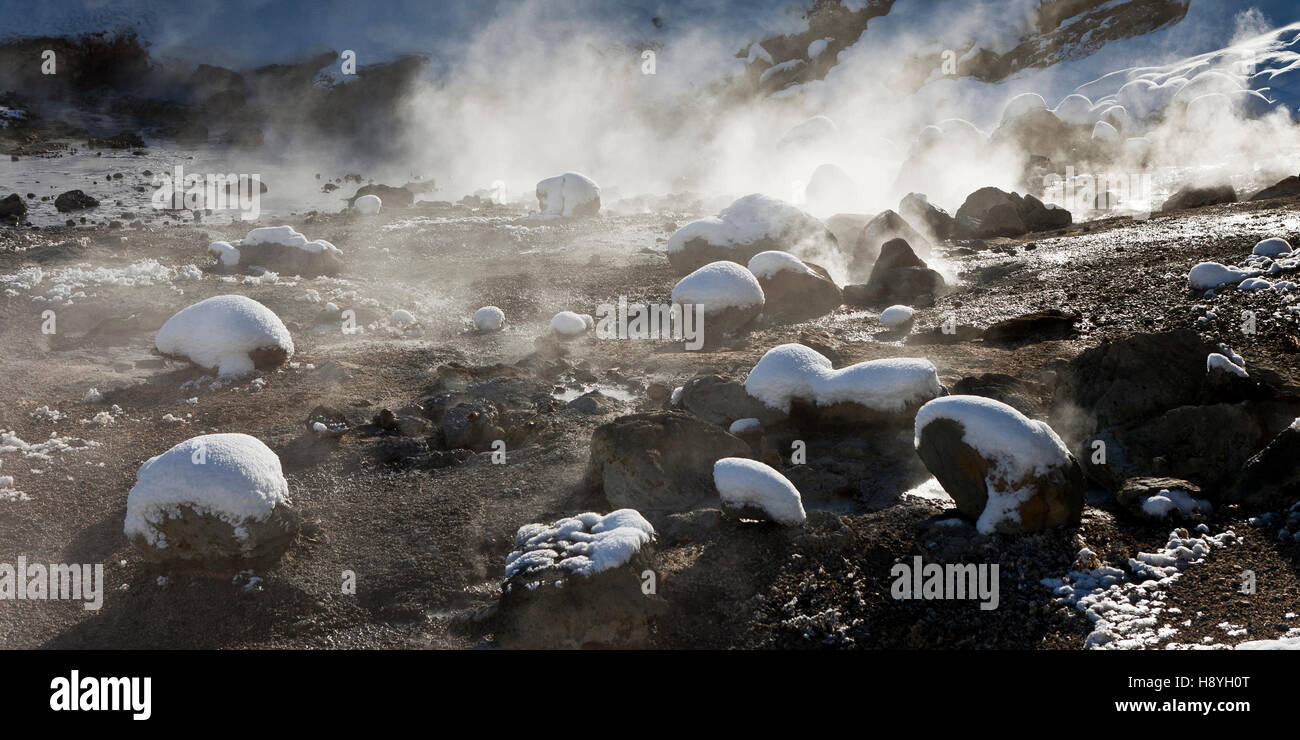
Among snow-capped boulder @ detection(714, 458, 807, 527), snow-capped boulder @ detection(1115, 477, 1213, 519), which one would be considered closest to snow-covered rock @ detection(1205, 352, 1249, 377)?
snow-capped boulder @ detection(1115, 477, 1213, 519)

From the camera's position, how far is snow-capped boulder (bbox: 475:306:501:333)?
1377 centimetres

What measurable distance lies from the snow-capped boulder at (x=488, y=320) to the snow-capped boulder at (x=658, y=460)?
572 cm

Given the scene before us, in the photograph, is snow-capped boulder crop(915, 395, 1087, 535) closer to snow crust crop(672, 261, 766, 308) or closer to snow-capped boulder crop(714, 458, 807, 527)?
snow-capped boulder crop(714, 458, 807, 527)

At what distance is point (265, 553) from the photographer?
23.3ft

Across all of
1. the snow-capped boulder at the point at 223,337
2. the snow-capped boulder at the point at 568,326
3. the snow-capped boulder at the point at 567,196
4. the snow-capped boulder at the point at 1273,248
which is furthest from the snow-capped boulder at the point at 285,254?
the snow-capped boulder at the point at 1273,248

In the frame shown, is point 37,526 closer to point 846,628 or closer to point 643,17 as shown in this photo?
point 846,628

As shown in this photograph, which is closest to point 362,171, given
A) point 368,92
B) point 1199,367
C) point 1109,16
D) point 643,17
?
point 368,92

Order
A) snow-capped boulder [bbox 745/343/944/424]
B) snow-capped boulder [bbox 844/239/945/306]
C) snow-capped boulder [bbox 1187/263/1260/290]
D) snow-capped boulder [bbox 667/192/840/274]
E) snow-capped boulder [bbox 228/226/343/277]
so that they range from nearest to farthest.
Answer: snow-capped boulder [bbox 745/343/944/424], snow-capped boulder [bbox 1187/263/1260/290], snow-capped boulder [bbox 844/239/945/306], snow-capped boulder [bbox 228/226/343/277], snow-capped boulder [bbox 667/192/840/274]

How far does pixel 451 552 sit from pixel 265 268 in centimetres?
1049

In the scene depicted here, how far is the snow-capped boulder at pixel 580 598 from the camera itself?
611 centimetres

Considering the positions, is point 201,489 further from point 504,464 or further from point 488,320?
point 488,320

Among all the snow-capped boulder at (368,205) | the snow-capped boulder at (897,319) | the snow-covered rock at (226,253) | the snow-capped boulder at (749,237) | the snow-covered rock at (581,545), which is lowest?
the snow-covered rock at (581,545)

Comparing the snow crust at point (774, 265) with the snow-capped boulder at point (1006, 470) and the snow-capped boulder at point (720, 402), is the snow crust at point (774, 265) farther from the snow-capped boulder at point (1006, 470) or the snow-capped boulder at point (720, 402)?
the snow-capped boulder at point (1006, 470)

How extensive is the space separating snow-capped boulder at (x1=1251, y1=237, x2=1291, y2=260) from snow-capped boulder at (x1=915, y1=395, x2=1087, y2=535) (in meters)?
7.73
